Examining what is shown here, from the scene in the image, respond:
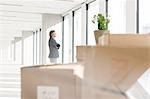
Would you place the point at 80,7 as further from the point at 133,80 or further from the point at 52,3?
the point at 133,80

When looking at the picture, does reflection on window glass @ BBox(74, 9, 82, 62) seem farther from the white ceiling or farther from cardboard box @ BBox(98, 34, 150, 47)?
cardboard box @ BBox(98, 34, 150, 47)

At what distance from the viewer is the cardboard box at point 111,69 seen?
1.03m

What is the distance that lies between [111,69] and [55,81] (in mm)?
187

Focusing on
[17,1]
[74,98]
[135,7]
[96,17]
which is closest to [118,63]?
[74,98]

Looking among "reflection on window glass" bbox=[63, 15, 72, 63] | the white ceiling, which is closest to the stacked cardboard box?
the white ceiling

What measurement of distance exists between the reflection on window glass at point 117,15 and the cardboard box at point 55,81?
556 centimetres

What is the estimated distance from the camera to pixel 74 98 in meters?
1.05

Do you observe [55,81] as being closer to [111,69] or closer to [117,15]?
[111,69]

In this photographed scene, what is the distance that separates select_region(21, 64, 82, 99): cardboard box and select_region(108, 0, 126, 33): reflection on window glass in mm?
5556

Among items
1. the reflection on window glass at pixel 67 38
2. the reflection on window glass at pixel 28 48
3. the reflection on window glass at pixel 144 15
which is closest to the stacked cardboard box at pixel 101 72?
the reflection on window glass at pixel 144 15

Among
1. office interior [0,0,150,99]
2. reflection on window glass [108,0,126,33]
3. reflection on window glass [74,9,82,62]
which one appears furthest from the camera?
reflection on window glass [74,9,82,62]

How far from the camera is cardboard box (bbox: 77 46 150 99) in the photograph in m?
1.03

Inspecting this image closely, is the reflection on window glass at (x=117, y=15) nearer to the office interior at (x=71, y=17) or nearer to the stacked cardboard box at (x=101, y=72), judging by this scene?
the office interior at (x=71, y=17)

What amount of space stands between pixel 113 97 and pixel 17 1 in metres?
8.60
